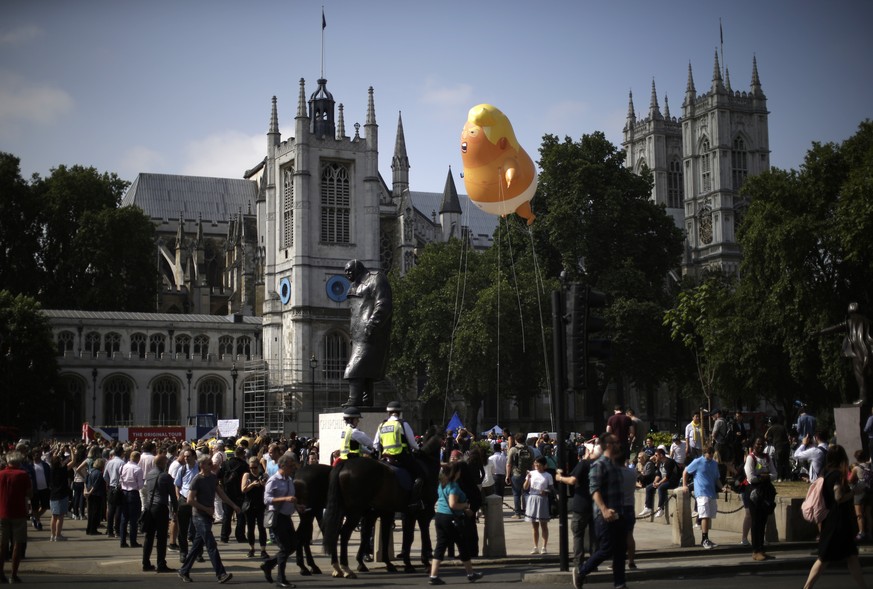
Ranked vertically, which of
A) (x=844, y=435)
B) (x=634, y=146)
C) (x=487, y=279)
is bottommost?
(x=844, y=435)

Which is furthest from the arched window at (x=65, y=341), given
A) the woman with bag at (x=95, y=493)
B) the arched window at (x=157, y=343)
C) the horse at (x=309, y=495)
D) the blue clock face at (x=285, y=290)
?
the horse at (x=309, y=495)

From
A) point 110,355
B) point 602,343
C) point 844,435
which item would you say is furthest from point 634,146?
point 602,343

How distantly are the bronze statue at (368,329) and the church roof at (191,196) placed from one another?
72.4m

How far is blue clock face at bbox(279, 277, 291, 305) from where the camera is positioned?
223ft

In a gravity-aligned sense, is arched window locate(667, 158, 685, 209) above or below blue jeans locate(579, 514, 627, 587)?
above

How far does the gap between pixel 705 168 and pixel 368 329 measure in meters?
90.2

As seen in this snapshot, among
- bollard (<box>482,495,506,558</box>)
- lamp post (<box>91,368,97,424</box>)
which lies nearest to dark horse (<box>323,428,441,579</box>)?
bollard (<box>482,495,506,558</box>)

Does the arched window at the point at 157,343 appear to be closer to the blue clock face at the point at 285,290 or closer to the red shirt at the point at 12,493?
the blue clock face at the point at 285,290

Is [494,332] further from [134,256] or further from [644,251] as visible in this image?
[134,256]

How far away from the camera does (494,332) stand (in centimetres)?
5494

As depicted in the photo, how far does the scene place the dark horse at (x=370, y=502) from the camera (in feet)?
51.0

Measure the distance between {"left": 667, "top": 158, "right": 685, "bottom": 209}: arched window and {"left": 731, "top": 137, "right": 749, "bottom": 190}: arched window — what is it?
36.6 feet

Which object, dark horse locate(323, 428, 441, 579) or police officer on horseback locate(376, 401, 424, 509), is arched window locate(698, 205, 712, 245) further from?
police officer on horseback locate(376, 401, 424, 509)

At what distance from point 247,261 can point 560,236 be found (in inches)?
1203
